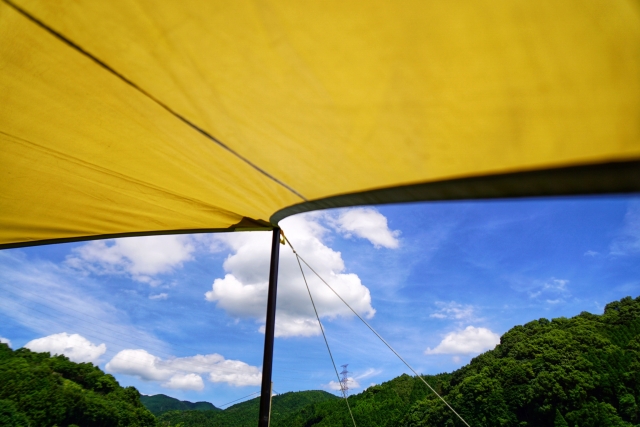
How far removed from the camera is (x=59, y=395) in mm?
22734

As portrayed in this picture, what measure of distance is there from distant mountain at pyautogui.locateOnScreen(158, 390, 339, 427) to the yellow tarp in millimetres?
34618

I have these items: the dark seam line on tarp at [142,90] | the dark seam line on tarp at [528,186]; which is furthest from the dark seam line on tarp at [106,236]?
the dark seam line on tarp at [528,186]

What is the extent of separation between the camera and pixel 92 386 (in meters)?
25.1

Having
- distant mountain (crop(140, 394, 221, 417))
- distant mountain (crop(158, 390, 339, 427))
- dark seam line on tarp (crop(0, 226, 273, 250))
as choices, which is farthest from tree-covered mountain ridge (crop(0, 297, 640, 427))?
dark seam line on tarp (crop(0, 226, 273, 250))

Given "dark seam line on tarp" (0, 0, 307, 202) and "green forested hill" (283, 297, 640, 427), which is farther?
"green forested hill" (283, 297, 640, 427)

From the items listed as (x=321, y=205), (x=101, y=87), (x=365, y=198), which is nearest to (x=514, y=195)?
(x=365, y=198)

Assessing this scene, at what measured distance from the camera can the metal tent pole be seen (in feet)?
5.65

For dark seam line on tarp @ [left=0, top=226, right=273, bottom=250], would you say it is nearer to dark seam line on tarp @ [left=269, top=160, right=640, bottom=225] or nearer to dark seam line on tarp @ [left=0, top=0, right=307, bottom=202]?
dark seam line on tarp @ [left=0, top=0, right=307, bottom=202]

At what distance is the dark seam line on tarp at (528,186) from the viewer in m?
0.74

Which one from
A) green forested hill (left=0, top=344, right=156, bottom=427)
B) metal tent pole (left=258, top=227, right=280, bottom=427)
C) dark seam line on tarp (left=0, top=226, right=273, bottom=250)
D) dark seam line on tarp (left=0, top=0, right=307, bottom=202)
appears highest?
green forested hill (left=0, top=344, right=156, bottom=427)

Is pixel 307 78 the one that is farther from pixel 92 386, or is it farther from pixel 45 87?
pixel 92 386

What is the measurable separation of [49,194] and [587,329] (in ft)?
87.3

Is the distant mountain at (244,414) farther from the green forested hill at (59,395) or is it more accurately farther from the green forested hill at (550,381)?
the green forested hill at (550,381)

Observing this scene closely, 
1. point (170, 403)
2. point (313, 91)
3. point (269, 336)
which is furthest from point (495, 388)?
point (170, 403)
